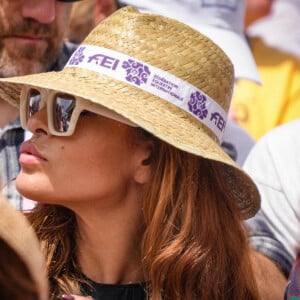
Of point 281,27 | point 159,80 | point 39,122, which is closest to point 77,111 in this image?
point 39,122

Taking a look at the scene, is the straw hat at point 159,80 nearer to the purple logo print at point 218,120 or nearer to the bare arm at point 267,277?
the purple logo print at point 218,120

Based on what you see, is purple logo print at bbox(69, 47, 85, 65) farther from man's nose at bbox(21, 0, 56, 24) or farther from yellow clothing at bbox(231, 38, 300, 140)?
yellow clothing at bbox(231, 38, 300, 140)

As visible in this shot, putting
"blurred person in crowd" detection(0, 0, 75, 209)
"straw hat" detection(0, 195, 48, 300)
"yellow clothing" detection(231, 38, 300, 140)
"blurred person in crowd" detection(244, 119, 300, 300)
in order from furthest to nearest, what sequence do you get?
"yellow clothing" detection(231, 38, 300, 140) < "blurred person in crowd" detection(0, 0, 75, 209) < "blurred person in crowd" detection(244, 119, 300, 300) < "straw hat" detection(0, 195, 48, 300)

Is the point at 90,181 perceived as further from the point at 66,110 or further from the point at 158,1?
the point at 158,1

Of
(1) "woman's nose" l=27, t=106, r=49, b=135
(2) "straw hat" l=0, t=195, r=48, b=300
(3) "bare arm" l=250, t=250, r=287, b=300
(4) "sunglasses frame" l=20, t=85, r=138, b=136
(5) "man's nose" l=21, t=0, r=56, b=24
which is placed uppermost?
(2) "straw hat" l=0, t=195, r=48, b=300

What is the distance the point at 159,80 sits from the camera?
223 cm

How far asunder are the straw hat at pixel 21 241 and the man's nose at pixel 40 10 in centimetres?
173

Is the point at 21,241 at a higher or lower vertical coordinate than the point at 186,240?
higher

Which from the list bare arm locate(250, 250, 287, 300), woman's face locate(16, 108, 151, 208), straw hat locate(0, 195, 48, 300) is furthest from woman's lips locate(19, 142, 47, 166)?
straw hat locate(0, 195, 48, 300)

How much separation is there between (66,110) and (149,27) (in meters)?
0.29

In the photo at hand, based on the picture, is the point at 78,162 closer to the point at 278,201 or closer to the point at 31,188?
the point at 31,188

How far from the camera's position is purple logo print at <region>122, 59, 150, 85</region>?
2.22 m

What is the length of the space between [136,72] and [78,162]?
0.25m

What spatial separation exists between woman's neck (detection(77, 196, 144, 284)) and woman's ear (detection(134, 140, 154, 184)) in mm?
72
